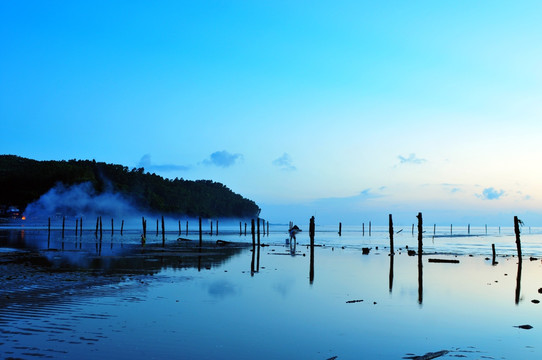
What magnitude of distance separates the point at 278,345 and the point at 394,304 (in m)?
8.83

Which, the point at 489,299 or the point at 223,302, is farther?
the point at 489,299

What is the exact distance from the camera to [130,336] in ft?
43.7

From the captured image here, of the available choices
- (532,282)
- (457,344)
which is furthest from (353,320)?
(532,282)

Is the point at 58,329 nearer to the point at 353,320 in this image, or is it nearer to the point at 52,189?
the point at 353,320

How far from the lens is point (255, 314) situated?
1775 cm

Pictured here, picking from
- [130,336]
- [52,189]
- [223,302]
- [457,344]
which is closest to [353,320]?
[457,344]

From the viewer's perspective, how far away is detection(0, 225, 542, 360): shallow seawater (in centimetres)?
1272

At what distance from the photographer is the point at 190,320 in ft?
52.0

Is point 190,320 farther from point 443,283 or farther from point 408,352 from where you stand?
point 443,283

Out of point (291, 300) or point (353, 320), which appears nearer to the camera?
point (353, 320)

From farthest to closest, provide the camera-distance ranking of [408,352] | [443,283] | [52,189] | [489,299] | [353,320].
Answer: [52,189]
[443,283]
[489,299]
[353,320]
[408,352]

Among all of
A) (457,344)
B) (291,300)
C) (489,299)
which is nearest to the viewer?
(457,344)

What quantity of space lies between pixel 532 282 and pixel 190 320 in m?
23.0

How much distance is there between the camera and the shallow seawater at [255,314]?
12722 millimetres
